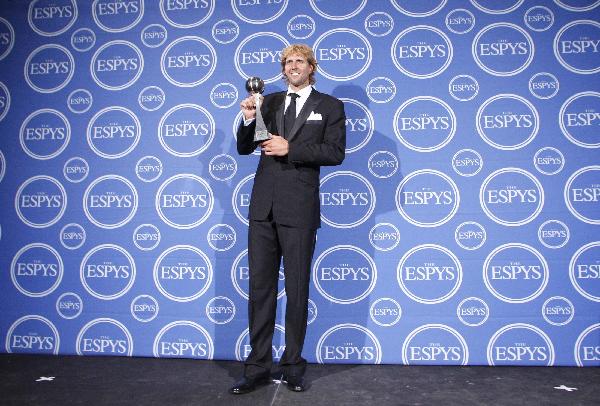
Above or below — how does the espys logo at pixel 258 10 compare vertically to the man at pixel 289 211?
above

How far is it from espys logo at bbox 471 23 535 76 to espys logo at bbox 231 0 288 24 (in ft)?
4.39

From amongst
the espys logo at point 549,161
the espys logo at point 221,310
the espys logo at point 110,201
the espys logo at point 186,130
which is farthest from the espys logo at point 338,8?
the espys logo at point 221,310

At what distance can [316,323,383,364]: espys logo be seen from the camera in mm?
2740

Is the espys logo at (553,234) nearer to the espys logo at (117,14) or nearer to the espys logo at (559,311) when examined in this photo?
the espys logo at (559,311)

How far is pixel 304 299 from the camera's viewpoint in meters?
2.30

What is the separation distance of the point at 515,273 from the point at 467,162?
766 millimetres

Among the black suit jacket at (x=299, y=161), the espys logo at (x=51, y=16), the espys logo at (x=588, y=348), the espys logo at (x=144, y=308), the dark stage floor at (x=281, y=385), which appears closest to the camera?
the dark stage floor at (x=281, y=385)

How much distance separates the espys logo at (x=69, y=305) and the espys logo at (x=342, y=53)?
229cm

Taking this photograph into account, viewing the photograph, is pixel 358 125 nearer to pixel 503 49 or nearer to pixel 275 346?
pixel 503 49

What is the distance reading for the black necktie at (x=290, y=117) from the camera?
2359 millimetres

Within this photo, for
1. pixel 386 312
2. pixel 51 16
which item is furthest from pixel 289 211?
pixel 51 16

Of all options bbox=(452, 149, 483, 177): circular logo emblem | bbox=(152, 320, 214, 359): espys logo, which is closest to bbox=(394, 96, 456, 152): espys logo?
bbox=(452, 149, 483, 177): circular logo emblem

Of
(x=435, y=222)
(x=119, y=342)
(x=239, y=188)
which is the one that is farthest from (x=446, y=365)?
(x=119, y=342)

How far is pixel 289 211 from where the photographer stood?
2.24 metres
